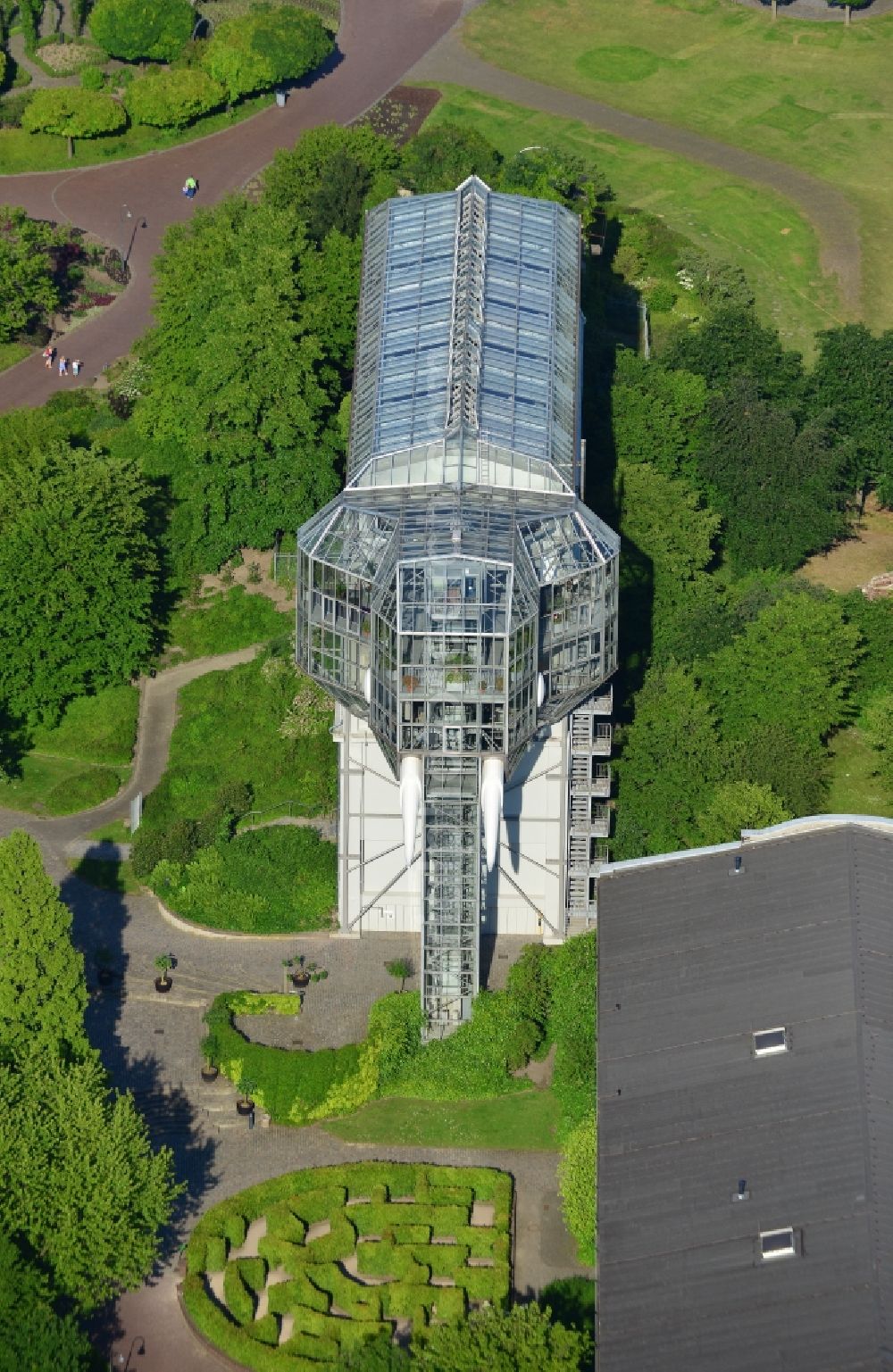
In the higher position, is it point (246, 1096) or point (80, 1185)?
point (80, 1185)

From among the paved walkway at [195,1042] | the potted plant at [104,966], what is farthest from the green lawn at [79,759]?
the potted plant at [104,966]

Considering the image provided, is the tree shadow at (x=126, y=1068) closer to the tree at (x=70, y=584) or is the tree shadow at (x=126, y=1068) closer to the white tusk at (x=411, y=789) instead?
the tree at (x=70, y=584)

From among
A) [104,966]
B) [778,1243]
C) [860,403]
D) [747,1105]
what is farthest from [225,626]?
[778,1243]

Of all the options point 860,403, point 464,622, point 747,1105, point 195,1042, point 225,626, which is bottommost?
point 195,1042

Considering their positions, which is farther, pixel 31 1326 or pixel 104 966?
pixel 104 966

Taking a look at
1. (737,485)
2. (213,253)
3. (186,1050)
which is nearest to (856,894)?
(186,1050)

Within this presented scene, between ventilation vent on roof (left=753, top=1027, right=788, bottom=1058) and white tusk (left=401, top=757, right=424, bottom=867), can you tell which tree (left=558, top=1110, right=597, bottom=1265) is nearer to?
ventilation vent on roof (left=753, top=1027, right=788, bottom=1058)

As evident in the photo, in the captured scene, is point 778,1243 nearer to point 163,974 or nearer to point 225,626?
point 163,974

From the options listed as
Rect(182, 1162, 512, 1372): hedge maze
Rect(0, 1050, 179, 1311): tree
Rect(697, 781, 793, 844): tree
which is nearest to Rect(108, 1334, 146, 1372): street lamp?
Rect(0, 1050, 179, 1311): tree
